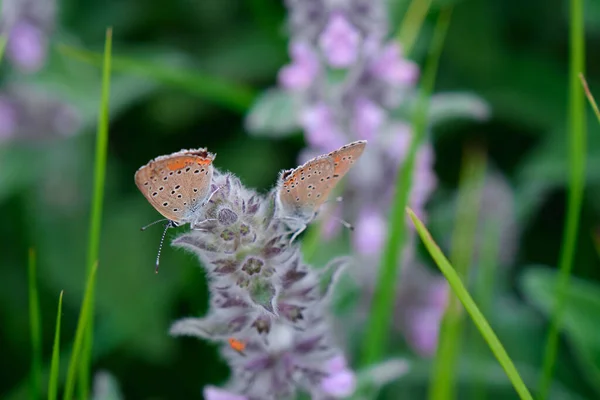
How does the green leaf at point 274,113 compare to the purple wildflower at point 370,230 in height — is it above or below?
above

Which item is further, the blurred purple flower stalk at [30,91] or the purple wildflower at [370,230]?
the blurred purple flower stalk at [30,91]

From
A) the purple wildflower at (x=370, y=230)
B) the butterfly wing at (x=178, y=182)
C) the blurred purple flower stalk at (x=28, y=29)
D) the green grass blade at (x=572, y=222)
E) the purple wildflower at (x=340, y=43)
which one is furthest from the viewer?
the blurred purple flower stalk at (x=28, y=29)

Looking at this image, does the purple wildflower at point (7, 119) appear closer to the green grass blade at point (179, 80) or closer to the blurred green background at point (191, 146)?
the blurred green background at point (191, 146)

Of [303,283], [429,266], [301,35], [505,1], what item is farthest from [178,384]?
[505,1]

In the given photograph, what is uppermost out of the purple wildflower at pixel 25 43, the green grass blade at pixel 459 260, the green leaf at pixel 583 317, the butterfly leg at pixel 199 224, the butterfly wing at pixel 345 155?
the purple wildflower at pixel 25 43

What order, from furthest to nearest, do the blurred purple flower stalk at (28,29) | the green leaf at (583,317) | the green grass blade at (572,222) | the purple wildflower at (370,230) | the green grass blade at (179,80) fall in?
the blurred purple flower stalk at (28,29), the purple wildflower at (370,230), the green grass blade at (179,80), the green leaf at (583,317), the green grass blade at (572,222)

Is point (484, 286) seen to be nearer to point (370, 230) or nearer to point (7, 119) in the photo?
point (370, 230)

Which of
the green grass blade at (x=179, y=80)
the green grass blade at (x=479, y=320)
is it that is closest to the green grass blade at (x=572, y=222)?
the green grass blade at (x=479, y=320)

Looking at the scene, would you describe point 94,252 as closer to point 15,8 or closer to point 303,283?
point 303,283
